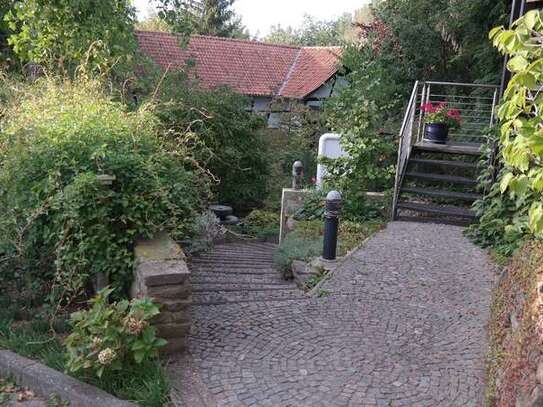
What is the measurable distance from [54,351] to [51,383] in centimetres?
38

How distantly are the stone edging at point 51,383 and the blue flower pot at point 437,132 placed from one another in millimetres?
7805

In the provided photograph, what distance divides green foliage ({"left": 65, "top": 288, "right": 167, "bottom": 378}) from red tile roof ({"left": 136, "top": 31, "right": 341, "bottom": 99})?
17394 mm

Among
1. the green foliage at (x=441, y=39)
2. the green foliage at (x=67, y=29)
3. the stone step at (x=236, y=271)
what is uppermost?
the green foliage at (x=441, y=39)

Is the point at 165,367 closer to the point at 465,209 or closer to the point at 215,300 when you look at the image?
the point at 215,300

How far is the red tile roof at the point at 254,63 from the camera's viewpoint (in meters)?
20.3

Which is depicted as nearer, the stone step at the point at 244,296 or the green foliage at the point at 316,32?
the stone step at the point at 244,296

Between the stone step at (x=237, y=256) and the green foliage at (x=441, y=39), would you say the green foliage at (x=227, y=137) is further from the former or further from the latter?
the green foliage at (x=441, y=39)

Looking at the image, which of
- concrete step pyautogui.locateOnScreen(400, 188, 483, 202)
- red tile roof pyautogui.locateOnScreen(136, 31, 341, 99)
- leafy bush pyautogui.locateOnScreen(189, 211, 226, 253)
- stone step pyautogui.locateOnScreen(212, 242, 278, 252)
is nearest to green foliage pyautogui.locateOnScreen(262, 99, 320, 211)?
stone step pyautogui.locateOnScreen(212, 242, 278, 252)

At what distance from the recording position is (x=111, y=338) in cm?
313

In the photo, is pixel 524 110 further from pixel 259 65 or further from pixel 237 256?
pixel 259 65

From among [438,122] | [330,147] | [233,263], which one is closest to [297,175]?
[330,147]

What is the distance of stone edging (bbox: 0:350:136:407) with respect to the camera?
3.01 m

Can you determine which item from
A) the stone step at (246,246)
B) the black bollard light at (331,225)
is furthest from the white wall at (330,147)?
the black bollard light at (331,225)

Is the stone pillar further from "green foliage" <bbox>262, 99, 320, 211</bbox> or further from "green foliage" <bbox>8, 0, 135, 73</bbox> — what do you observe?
"green foliage" <bbox>8, 0, 135, 73</bbox>
